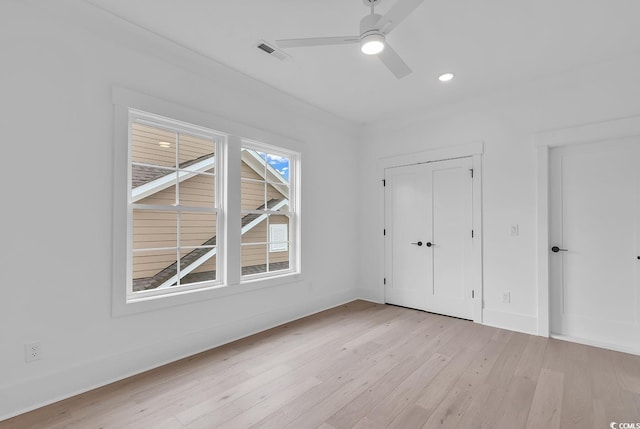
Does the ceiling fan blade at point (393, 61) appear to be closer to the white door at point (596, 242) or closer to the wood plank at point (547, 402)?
the white door at point (596, 242)

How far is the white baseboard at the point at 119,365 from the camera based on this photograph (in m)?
1.99

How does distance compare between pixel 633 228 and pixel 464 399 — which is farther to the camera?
pixel 633 228

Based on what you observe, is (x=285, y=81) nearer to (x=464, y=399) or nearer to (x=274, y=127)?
(x=274, y=127)

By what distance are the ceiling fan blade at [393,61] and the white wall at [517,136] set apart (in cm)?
184

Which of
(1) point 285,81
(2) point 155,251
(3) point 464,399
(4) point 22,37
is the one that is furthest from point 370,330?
(4) point 22,37

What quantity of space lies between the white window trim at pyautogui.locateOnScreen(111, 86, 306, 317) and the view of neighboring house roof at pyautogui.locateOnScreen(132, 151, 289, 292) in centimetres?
12

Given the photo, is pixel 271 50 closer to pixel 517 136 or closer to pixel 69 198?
pixel 69 198

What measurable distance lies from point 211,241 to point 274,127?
1.55 m

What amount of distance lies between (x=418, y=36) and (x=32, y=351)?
368cm

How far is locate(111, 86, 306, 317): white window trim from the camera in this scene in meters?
2.43

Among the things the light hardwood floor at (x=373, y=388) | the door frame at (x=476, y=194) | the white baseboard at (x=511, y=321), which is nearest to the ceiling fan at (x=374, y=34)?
the door frame at (x=476, y=194)

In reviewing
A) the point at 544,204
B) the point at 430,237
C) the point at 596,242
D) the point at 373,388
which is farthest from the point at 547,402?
the point at 430,237

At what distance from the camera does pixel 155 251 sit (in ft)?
9.01

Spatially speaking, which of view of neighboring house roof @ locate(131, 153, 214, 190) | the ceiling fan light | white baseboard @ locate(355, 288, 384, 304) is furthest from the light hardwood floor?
the ceiling fan light
